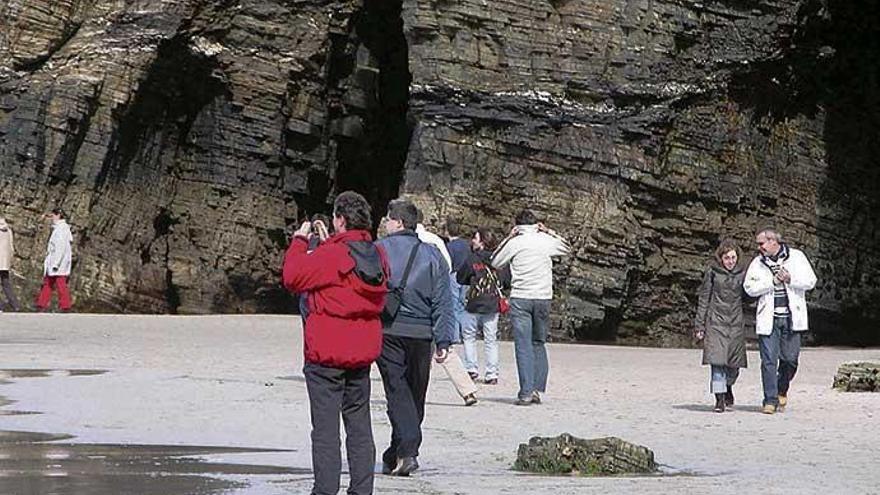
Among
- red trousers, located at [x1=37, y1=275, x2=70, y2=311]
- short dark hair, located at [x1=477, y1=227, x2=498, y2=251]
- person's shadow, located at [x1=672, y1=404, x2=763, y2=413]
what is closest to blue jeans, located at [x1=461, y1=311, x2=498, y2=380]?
short dark hair, located at [x1=477, y1=227, x2=498, y2=251]

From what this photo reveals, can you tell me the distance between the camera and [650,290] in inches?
1401

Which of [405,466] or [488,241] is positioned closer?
[405,466]

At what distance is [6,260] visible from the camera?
32.9 m

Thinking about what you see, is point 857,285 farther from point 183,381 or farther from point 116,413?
point 116,413

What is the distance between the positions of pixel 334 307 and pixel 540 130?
25007 mm

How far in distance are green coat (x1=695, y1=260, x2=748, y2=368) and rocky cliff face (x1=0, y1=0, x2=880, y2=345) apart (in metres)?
15.9

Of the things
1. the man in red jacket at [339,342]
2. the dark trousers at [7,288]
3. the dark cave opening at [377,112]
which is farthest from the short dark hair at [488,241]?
the dark cave opening at [377,112]

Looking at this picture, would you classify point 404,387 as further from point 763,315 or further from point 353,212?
point 763,315

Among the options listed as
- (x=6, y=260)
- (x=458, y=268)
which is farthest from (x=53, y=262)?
(x=458, y=268)

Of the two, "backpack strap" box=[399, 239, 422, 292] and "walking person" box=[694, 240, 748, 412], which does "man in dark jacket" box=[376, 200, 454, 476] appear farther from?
"walking person" box=[694, 240, 748, 412]

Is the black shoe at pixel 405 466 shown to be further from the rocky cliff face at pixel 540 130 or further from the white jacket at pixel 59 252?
the rocky cliff face at pixel 540 130

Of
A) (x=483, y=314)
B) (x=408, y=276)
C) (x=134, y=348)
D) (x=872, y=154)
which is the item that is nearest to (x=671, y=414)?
(x=483, y=314)

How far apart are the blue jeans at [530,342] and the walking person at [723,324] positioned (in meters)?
1.68

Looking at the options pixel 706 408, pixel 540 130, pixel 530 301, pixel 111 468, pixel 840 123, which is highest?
pixel 840 123
